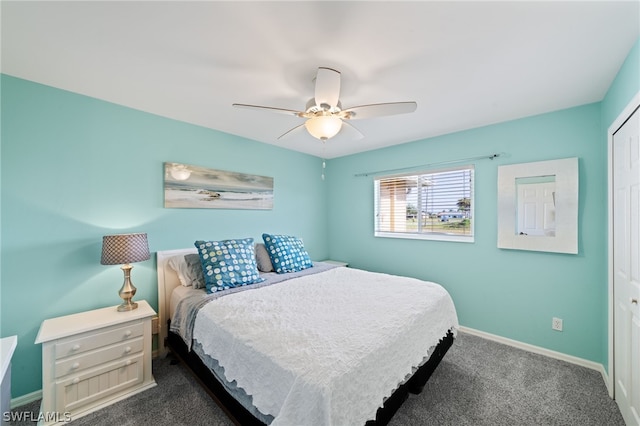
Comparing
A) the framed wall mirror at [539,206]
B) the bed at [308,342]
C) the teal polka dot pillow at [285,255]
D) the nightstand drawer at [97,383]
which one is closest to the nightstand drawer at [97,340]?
the nightstand drawer at [97,383]

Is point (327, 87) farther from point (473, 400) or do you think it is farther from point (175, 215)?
point (473, 400)

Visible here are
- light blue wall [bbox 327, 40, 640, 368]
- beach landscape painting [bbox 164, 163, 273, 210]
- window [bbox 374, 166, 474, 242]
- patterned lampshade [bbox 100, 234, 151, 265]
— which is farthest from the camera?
window [bbox 374, 166, 474, 242]

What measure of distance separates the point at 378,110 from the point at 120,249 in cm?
225

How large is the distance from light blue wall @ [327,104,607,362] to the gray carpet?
1.34ft

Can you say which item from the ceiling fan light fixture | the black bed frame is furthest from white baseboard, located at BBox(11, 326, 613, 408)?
the ceiling fan light fixture

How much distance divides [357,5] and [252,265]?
2.23m

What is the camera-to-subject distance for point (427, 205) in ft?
11.4

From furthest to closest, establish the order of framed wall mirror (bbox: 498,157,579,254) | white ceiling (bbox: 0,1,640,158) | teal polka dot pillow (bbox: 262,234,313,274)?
teal polka dot pillow (bbox: 262,234,313,274) < framed wall mirror (bbox: 498,157,579,254) < white ceiling (bbox: 0,1,640,158)

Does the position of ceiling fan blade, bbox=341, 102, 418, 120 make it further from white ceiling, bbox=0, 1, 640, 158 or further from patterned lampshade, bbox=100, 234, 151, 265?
patterned lampshade, bbox=100, 234, 151, 265

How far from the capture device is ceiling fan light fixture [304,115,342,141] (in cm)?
189

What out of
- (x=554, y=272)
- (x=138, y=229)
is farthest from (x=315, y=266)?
(x=554, y=272)

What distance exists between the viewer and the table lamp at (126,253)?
201 cm

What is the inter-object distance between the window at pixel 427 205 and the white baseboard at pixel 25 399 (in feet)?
12.2

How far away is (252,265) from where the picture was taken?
261 cm
